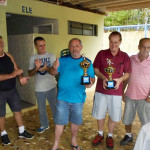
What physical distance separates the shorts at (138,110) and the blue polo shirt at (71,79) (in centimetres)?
86

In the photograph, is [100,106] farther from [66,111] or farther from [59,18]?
[59,18]

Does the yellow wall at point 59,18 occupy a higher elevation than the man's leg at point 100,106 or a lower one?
higher

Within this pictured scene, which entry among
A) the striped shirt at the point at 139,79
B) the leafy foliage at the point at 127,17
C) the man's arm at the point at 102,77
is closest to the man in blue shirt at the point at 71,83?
the man's arm at the point at 102,77

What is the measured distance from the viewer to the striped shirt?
2.64 m

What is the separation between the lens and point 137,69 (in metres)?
2.70

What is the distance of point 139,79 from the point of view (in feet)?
8.82

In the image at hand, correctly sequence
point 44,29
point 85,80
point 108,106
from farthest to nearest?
point 44,29, point 108,106, point 85,80

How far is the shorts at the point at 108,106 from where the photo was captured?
2.72m

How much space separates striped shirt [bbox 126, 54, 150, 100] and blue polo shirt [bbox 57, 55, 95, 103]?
83 centimetres

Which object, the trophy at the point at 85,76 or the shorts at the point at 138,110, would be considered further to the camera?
the shorts at the point at 138,110

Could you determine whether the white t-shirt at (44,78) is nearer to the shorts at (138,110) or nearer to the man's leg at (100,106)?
the man's leg at (100,106)

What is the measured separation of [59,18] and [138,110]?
377cm

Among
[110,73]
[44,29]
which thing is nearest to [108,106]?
[110,73]

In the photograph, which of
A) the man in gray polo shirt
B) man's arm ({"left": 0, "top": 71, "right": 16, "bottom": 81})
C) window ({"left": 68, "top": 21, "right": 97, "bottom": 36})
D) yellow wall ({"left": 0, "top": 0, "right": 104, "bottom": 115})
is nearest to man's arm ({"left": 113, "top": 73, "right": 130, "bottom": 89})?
the man in gray polo shirt
